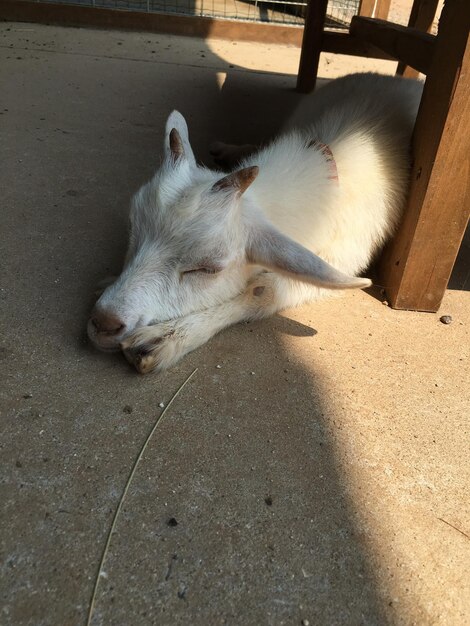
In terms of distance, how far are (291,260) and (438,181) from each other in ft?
2.83

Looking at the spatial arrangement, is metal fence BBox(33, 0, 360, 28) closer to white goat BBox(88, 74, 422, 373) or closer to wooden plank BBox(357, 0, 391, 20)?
wooden plank BBox(357, 0, 391, 20)

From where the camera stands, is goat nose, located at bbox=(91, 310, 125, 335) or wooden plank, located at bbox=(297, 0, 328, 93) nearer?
goat nose, located at bbox=(91, 310, 125, 335)

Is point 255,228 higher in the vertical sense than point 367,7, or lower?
lower

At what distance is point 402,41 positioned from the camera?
3.04 meters

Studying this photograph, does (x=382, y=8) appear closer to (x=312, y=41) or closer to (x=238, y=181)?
(x=312, y=41)

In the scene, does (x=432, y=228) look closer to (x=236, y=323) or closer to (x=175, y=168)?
(x=236, y=323)

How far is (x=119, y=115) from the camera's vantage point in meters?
4.55

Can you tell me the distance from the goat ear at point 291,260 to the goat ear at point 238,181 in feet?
0.53

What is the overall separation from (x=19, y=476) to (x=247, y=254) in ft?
3.65

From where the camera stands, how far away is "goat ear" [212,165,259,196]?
1987 mm

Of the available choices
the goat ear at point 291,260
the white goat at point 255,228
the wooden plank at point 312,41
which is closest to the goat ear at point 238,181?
the white goat at point 255,228

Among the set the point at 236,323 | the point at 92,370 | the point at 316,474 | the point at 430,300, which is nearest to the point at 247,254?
the point at 236,323

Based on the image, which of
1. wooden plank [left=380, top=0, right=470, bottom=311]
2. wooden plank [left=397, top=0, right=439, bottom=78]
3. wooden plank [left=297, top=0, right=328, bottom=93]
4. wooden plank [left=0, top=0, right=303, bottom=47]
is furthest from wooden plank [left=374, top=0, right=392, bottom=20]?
wooden plank [left=380, top=0, right=470, bottom=311]

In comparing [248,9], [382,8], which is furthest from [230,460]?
[248,9]
